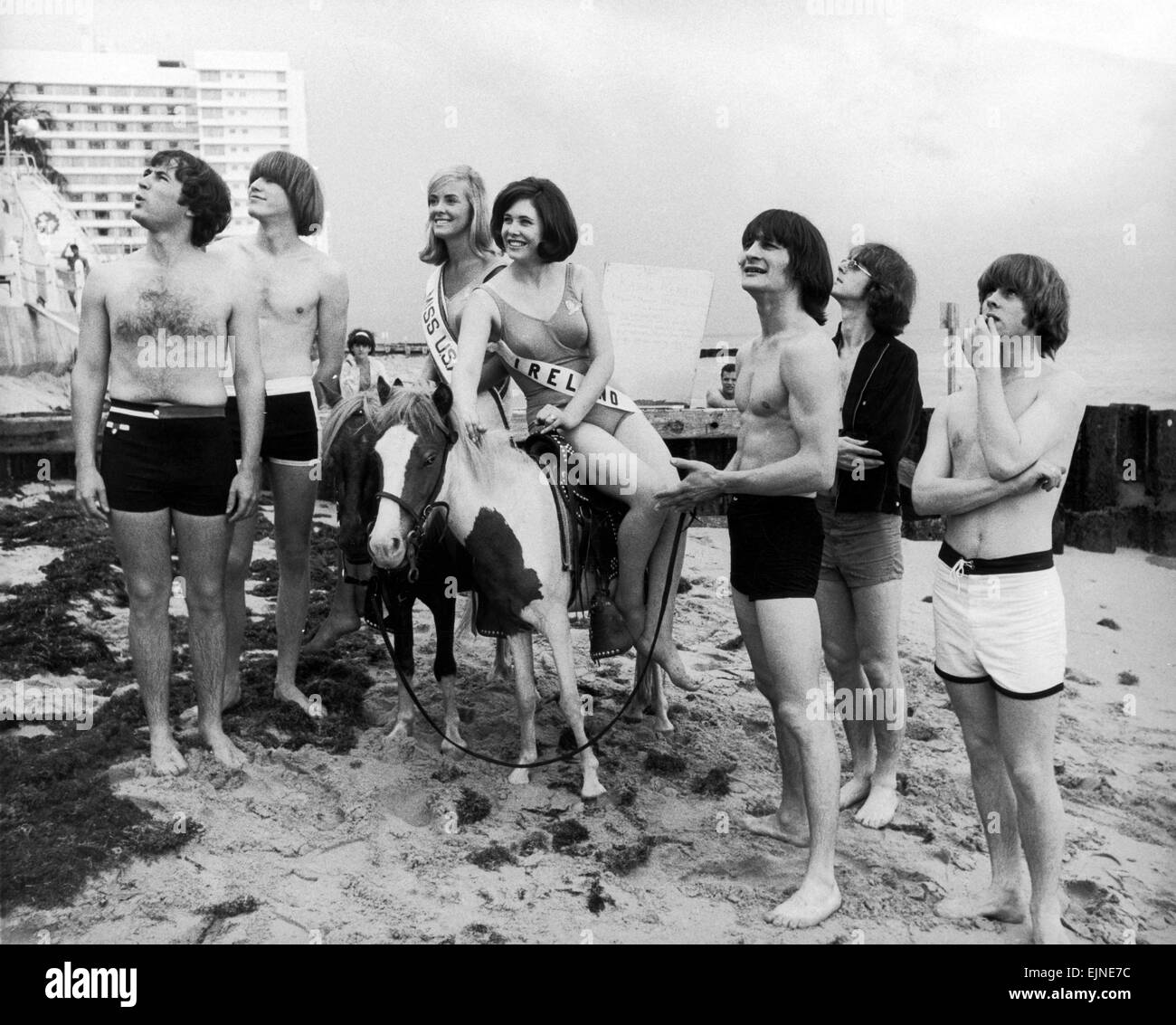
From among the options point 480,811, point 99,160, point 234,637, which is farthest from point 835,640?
point 99,160

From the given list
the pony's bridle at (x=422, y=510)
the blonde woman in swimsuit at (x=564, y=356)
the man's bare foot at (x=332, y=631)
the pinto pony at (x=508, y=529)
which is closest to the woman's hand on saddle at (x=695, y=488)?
the blonde woman in swimsuit at (x=564, y=356)

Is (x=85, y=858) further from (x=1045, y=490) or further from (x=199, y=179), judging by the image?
(x=1045, y=490)

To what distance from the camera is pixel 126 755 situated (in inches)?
164

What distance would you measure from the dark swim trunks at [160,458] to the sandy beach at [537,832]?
114cm

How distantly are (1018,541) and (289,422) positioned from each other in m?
3.18

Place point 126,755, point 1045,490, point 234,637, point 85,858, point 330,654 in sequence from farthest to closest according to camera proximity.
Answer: point 330,654 < point 234,637 < point 126,755 < point 85,858 < point 1045,490

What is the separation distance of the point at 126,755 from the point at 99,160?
11198mm

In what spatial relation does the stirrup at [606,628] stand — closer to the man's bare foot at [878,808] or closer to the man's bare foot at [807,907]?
the man's bare foot at [878,808]

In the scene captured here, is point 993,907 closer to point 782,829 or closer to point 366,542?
point 782,829

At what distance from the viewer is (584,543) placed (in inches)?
166

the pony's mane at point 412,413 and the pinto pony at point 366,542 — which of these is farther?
the pinto pony at point 366,542

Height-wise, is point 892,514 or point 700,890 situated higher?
point 892,514

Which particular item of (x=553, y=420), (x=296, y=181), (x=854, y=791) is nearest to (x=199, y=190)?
(x=296, y=181)

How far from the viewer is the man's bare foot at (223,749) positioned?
4.13 m
